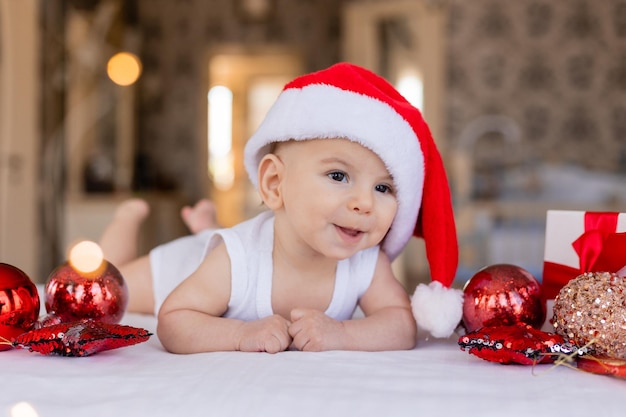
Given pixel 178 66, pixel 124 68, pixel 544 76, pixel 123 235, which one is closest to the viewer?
pixel 123 235

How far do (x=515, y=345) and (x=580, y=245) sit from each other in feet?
0.78

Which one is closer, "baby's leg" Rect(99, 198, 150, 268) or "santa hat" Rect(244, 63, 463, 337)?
"santa hat" Rect(244, 63, 463, 337)

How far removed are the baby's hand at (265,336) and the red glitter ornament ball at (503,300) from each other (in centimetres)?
29

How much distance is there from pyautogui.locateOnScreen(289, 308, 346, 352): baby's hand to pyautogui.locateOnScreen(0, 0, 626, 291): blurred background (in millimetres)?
2135

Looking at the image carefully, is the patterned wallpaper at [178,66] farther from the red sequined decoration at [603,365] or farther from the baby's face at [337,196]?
the red sequined decoration at [603,365]

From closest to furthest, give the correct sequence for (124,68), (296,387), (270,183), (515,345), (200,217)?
(296,387) < (515,345) < (270,183) < (200,217) < (124,68)

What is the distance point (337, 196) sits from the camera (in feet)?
2.97

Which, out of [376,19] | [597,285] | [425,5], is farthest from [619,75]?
[597,285]

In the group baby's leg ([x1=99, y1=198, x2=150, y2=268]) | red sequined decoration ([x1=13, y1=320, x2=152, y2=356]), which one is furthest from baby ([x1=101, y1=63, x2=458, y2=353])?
baby's leg ([x1=99, y1=198, x2=150, y2=268])

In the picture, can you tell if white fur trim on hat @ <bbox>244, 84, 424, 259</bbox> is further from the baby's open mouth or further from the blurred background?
the blurred background

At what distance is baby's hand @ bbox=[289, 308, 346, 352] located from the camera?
896mm

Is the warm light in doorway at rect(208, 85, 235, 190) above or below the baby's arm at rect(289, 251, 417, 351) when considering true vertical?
above

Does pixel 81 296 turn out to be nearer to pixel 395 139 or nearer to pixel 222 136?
pixel 395 139

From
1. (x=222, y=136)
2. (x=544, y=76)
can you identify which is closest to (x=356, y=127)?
(x=544, y=76)
